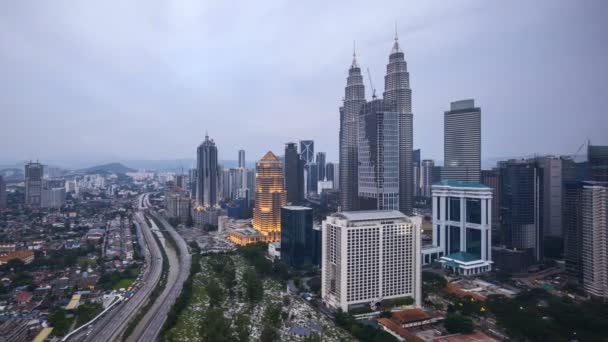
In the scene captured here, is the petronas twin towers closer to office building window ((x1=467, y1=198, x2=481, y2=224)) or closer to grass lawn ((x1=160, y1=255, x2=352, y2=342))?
office building window ((x1=467, y1=198, x2=481, y2=224))

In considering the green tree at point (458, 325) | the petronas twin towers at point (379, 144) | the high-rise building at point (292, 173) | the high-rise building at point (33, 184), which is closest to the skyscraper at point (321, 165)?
the high-rise building at point (292, 173)

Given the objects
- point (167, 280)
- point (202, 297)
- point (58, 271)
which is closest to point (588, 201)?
point (202, 297)

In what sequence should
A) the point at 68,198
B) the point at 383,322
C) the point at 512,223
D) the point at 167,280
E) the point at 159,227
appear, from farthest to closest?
the point at 68,198
the point at 159,227
the point at 512,223
the point at 167,280
the point at 383,322

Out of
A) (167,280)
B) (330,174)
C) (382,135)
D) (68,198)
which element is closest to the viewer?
(167,280)

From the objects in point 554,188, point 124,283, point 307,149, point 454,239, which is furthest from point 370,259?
point 307,149

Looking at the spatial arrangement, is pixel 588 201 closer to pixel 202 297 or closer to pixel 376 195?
pixel 376 195

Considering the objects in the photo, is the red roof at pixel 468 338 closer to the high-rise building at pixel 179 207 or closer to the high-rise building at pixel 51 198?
the high-rise building at pixel 179 207

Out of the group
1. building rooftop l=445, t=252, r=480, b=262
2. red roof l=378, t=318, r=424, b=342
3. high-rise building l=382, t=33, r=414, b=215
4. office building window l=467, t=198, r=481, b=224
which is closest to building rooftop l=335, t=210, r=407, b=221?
red roof l=378, t=318, r=424, b=342
